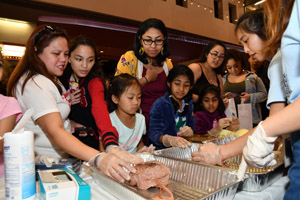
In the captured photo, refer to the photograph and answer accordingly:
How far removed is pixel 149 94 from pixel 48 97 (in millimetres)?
1315

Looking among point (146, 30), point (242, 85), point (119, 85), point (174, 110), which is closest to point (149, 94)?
point (174, 110)

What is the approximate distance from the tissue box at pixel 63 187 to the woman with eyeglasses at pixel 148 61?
1.52 m

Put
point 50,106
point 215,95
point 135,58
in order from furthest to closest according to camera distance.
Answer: point 215,95 < point 135,58 < point 50,106

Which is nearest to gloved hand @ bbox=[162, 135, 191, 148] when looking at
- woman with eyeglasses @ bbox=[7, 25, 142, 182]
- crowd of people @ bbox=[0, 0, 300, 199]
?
crowd of people @ bbox=[0, 0, 300, 199]

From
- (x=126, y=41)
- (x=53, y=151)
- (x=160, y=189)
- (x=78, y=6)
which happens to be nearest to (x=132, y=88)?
(x=53, y=151)

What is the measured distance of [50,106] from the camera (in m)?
1.23

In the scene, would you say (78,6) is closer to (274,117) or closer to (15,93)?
(15,93)

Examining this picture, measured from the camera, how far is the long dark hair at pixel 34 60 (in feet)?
4.49

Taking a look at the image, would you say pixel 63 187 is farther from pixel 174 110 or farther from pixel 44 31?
pixel 174 110

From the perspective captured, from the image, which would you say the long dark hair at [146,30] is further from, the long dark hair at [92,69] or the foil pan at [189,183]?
the foil pan at [189,183]

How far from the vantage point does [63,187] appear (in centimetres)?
76

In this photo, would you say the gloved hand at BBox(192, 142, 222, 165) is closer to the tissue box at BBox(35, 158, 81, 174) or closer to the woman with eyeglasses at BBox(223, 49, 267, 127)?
the tissue box at BBox(35, 158, 81, 174)

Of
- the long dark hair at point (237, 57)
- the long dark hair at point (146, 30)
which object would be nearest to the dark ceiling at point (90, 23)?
the long dark hair at point (146, 30)

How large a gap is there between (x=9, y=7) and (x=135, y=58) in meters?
4.01
